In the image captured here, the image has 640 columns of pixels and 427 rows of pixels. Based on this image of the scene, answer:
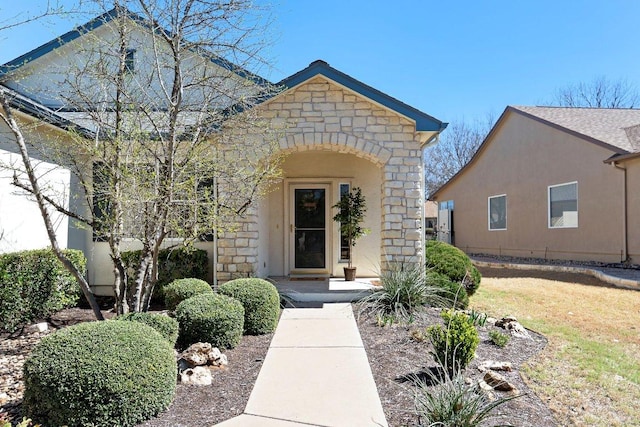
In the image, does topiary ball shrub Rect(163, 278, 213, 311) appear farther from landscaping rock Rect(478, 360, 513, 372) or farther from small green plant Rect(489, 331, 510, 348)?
small green plant Rect(489, 331, 510, 348)

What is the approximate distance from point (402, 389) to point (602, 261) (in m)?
12.0

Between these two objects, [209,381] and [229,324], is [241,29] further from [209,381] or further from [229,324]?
[209,381]

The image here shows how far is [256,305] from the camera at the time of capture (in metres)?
5.71

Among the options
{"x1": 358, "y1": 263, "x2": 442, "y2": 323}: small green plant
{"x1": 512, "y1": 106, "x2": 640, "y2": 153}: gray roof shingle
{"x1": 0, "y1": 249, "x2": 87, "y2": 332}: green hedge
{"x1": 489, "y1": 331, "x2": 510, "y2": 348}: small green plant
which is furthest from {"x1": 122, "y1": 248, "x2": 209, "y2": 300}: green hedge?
{"x1": 512, "y1": 106, "x2": 640, "y2": 153}: gray roof shingle

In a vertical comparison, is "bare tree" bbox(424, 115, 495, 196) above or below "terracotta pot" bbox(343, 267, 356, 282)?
above

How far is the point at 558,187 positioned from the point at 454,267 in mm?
9118

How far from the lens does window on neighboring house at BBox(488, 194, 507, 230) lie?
1753cm

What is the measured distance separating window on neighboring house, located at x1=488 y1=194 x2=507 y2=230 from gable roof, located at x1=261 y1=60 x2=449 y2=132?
37.9ft

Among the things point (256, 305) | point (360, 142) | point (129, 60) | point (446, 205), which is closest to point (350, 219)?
point (360, 142)

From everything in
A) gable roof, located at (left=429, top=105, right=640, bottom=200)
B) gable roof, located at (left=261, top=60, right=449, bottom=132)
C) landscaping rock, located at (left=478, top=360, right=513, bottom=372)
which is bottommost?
landscaping rock, located at (left=478, top=360, right=513, bottom=372)

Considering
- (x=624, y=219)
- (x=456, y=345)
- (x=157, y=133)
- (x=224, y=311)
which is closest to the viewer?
(x=456, y=345)

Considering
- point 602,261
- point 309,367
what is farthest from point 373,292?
point 602,261

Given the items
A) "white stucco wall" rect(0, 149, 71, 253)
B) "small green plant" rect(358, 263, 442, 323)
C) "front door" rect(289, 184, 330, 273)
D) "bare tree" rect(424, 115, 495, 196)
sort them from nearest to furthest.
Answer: "white stucco wall" rect(0, 149, 71, 253) < "small green plant" rect(358, 263, 442, 323) < "front door" rect(289, 184, 330, 273) < "bare tree" rect(424, 115, 495, 196)

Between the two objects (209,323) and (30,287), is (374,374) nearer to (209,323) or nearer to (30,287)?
(209,323)
